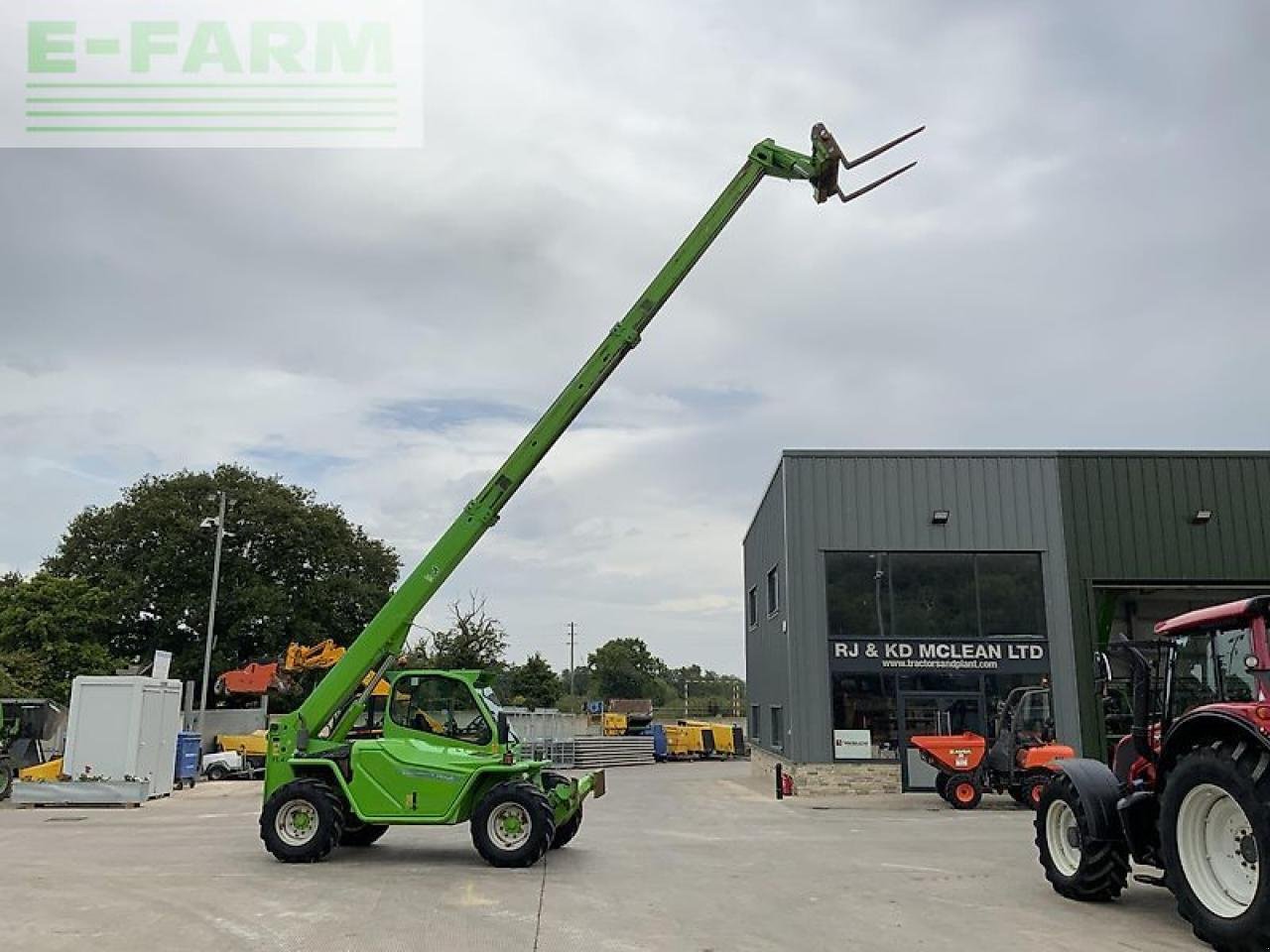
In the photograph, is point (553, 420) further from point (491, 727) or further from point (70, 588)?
point (70, 588)

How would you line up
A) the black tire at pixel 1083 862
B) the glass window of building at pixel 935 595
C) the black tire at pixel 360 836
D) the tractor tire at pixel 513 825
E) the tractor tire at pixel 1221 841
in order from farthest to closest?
the glass window of building at pixel 935 595 → the black tire at pixel 360 836 → the tractor tire at pixel 513 825 → the black tire at pixel 1083 862 → the tractor tire at pixel 1221 841

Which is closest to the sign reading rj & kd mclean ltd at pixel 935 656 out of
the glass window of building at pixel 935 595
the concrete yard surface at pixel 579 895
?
the glass window of building at pixel 935 595

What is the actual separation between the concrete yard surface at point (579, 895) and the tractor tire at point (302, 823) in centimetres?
24

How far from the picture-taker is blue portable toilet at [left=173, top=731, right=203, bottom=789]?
78.0ft

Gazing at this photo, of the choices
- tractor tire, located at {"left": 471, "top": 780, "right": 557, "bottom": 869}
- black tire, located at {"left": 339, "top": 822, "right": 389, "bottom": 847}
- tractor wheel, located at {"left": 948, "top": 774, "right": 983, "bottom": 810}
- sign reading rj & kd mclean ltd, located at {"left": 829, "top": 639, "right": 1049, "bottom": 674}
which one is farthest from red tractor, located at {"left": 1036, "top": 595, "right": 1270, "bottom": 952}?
sign reading rj & kd mclean ltd, located at {"left": 829, "top": 639, "right": 1049, "bottom": 674}

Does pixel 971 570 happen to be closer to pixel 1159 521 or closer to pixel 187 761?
pixel 1159 521

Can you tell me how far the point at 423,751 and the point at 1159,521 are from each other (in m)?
19.0

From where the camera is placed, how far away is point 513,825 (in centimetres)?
1071

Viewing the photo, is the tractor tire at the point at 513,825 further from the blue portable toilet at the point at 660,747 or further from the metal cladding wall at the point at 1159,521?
the blue portable toilet at the point at 660,747

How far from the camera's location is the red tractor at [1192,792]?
714 centimetres

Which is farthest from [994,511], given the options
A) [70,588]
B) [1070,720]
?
[70,588]

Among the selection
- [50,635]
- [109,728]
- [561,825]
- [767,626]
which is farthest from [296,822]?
[50,635]

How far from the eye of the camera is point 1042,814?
9484 mm

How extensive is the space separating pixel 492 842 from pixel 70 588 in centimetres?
→ 3173
